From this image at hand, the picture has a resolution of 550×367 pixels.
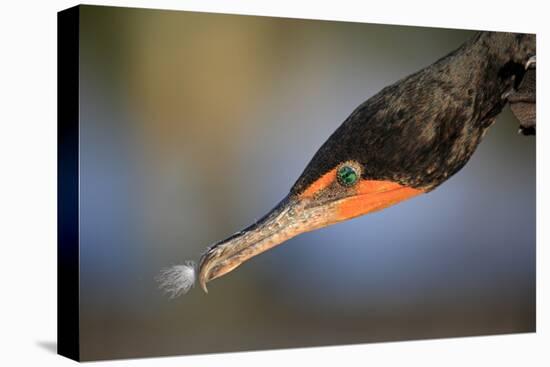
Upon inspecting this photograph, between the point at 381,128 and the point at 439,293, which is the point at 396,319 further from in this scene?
the point at 381,128

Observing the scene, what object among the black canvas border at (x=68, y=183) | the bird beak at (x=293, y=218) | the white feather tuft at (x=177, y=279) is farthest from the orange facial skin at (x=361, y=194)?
the black canvas border at (x=68, y=183)

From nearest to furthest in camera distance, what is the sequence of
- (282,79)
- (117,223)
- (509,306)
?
(117,223)
(282,79)
(509,306)

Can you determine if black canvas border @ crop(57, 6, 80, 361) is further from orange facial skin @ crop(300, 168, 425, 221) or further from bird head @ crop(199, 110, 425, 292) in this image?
orange facial skin @ crop(300, 168, 425, 221)

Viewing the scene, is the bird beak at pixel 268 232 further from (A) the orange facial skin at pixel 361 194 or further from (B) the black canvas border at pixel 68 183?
(B) the black canvas border at pixel 68 183

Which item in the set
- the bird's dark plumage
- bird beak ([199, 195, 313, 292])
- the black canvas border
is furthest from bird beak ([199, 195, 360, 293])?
the black canvas border

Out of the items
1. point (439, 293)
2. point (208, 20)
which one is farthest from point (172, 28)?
point (439, 293)

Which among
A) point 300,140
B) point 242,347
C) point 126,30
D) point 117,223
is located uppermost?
point 126,30

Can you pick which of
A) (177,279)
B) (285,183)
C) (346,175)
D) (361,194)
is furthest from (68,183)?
(361,194)

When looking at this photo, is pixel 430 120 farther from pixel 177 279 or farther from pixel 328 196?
pixel 177 279
